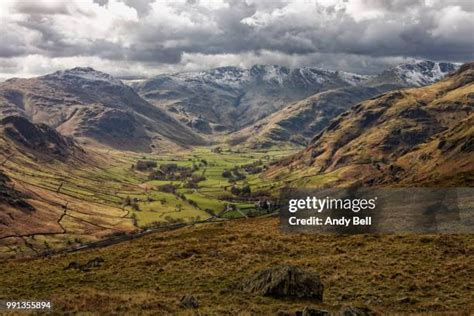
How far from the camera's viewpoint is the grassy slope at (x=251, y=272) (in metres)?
35.3

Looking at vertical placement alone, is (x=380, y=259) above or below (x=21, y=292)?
above

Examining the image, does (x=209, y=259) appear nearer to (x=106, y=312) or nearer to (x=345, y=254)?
(x=345, y=254)

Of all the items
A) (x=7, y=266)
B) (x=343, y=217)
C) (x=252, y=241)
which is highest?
(x=343, y=217)

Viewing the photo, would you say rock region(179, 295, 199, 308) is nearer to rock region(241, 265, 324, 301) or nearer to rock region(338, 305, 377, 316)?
rock region(241, 265, 324, 301)

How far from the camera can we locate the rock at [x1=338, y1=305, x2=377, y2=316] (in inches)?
1170

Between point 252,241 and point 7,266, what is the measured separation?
3221cm

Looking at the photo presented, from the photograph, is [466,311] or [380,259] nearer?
[466,311]

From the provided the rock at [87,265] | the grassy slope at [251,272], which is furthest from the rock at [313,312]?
the rock at [87,265]

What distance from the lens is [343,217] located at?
51.5 metres

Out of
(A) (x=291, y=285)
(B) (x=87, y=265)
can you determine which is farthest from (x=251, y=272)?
(B) (x=87, y=265)

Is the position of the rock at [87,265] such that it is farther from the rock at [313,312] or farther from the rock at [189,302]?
the rock at [313,312]

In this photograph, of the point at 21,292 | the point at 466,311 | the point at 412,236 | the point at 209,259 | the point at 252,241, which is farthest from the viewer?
the point at 252,241

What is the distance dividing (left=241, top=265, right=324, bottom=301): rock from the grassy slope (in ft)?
3.55

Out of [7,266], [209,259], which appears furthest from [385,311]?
[7,266]
